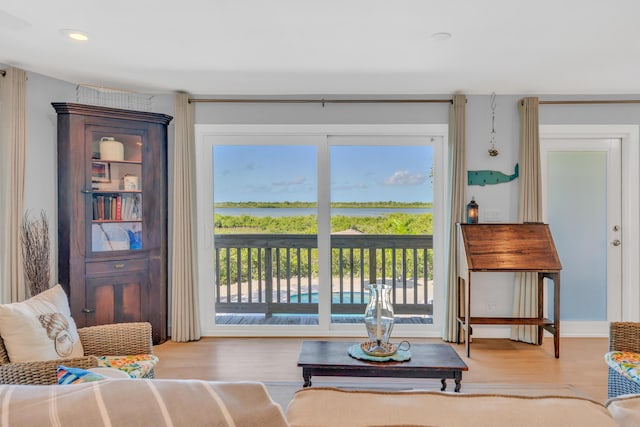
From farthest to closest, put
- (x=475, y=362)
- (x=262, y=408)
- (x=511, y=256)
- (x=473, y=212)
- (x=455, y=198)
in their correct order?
(x=455, y=198)
(x=473, y=212)
(x=511, y=256)
(x=475, y=362)
(x=262, y=408)

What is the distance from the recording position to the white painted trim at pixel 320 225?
4082mm

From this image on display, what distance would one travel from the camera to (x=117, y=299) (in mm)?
3596

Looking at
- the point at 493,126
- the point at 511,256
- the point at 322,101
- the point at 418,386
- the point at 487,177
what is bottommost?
the point at 418,386

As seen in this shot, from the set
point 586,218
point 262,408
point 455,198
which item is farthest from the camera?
point 586,218

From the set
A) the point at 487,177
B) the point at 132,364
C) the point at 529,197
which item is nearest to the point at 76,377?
the point at 132,364

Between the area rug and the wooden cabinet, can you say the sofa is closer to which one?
the area rug

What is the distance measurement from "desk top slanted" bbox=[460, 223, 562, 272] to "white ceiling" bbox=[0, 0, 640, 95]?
1.29 meters

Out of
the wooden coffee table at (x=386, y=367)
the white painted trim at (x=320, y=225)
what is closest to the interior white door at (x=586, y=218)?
the white painted trim at (x=320, y=225)

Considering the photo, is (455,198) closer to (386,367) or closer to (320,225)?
(320,225)

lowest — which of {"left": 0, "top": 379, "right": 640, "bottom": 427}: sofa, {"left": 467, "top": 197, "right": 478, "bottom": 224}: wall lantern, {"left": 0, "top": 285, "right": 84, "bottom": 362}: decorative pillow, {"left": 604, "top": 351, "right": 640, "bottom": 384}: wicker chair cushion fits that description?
{"left": 604, "top": 351, "right": 640, "bottom": 384}: wicker chair cushion

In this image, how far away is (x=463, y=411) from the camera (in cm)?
81

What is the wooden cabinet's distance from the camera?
3396 mm

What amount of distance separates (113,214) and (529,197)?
3768mm

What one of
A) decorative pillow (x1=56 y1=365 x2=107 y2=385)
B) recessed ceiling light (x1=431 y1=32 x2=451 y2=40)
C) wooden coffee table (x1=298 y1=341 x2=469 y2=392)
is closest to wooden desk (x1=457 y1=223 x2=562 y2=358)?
wooden coffee table (x1=298 y1=341 x2=469 y2=392)
